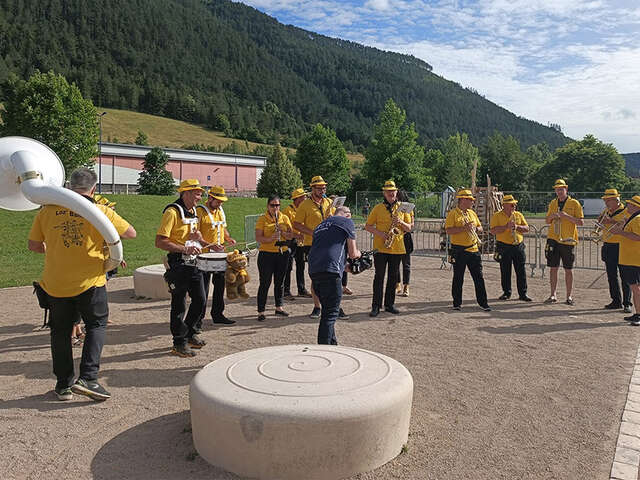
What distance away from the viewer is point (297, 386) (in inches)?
152

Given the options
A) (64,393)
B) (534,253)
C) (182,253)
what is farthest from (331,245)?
(534,253)

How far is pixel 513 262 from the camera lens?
10.4 metres

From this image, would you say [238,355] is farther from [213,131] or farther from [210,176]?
[213,131]

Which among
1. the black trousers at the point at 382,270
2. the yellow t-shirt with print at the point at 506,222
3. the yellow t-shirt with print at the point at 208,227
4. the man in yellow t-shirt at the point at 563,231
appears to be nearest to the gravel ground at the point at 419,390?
the black trousers at the point at 382,270

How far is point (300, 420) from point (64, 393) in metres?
2.83

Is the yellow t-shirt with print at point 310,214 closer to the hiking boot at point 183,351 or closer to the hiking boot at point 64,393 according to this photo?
the hiking boot at point 183,351

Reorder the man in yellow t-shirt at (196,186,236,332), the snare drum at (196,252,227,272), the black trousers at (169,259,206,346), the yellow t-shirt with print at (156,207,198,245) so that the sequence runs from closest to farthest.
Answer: the yellow t-shirt with print at (156,207,198,245) < the black trousers at (169,259,206,346) < the snare drum at (196,252,227,272) < the man in yellow t-shirt at (196,186,236,332)

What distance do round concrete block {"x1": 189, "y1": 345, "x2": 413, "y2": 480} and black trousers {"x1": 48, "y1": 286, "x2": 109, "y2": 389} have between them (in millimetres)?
1541

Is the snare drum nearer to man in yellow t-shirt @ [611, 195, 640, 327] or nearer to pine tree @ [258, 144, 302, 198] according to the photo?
man in yellow t-shirt @ [611, 195, 640, 327]

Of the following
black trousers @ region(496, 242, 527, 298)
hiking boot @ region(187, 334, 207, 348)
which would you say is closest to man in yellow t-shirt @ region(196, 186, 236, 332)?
hiking boot @ region(187, 334, 207, 348)

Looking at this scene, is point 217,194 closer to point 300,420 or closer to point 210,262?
point 210,262

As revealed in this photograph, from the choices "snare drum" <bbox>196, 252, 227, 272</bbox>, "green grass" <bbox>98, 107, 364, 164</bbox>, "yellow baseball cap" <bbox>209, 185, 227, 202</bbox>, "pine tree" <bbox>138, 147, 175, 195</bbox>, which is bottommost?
"snare drum" <bbox>196, 252, 227, 272</bbox>

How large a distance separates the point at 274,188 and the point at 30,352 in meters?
47.7

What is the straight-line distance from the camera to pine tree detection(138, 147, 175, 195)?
44.7m
